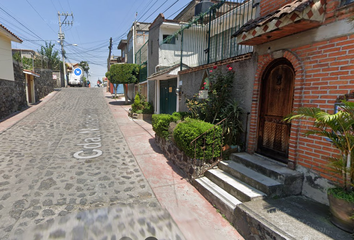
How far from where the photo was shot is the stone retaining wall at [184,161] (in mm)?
4508

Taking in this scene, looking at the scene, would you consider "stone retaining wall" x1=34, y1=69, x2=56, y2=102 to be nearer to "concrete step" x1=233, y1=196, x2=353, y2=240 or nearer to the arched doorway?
the arched doorway

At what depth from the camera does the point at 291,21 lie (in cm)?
299

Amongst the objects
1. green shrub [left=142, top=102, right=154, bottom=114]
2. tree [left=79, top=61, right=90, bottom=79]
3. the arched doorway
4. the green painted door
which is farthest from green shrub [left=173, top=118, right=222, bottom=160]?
tree [left=79, top=61, right=90, bottom=79]

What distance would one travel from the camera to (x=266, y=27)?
3406mm

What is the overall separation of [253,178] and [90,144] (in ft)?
19.0

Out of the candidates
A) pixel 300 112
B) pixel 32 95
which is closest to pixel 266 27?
pixel 300 112

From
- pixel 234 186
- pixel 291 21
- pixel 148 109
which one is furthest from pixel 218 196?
pixel 148 109

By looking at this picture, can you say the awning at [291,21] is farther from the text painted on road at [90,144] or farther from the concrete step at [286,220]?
the text painted on road at [90,144]

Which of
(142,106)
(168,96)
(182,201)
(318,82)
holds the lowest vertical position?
(182,201)

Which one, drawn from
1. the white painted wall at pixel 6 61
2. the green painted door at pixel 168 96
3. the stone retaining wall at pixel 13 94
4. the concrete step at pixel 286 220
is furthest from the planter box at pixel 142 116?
the concrete step at pixel 286 220

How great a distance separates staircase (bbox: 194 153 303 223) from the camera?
10.7 feet

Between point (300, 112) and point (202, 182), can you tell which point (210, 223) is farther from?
point (300, 112)

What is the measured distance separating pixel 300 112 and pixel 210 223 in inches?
85.2

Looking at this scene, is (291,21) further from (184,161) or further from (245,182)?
(184,161)
